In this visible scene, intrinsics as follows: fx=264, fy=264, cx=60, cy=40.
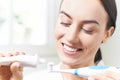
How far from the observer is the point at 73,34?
897 millimetres

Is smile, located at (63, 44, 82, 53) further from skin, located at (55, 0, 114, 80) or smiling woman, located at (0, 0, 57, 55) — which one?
smiling woman, located at (0, 0, 57, 55)

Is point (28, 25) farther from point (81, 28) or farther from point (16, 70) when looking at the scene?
point (16, 70)

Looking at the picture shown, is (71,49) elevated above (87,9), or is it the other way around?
(87,9)

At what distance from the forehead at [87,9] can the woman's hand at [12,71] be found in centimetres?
25

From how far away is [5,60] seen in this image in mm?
753

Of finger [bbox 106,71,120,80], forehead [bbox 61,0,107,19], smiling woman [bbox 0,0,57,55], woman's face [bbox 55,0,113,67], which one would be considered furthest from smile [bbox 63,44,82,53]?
smiling woman [bbox 0,0,57,55]

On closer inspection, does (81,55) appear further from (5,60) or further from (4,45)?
(4,45)

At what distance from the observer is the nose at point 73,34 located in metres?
0.90

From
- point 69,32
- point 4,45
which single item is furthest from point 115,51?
point 4,45

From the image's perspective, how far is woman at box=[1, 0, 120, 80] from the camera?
2.98 ft

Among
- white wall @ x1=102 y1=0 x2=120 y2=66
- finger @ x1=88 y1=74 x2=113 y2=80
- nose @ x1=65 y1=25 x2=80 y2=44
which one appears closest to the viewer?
finger @ x1=88 y1=74 x2=113 y2=80

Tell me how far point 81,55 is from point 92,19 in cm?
13

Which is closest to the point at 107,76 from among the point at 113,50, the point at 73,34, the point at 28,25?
the point at 73,34

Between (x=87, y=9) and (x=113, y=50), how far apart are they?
36 cm
